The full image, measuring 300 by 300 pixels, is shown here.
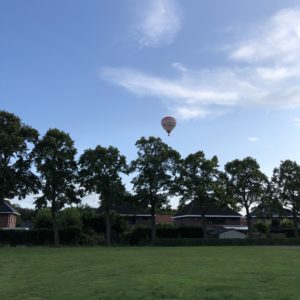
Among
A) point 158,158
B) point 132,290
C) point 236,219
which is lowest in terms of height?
point 132,290

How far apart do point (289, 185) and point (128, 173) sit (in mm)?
26374

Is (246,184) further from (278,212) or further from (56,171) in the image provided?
(56,171)

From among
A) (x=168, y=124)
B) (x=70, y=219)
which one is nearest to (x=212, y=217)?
(x=70, y=219)

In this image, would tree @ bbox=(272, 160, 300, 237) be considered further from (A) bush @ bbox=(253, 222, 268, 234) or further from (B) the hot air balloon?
(B) the hot air balloon

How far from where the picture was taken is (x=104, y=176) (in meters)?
63.2

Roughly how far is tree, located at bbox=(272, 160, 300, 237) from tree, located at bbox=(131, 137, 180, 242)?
1864 cm

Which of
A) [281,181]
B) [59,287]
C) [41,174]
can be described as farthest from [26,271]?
[281,181]

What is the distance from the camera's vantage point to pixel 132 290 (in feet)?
45.6

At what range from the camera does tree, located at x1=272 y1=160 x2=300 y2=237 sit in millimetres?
74500

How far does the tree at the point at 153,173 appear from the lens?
66.5 m

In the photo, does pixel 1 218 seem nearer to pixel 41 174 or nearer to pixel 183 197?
pixel 41 174

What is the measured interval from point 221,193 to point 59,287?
5406 cm

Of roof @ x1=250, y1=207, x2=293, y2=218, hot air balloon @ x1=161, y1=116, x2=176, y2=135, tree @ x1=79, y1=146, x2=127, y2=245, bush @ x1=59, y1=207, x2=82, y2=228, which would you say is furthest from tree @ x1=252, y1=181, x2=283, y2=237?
hot air balloon @ x1=161, y1=116, x2=176, y2=135

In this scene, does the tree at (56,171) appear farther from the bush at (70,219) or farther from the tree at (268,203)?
the tree at (268,203)
